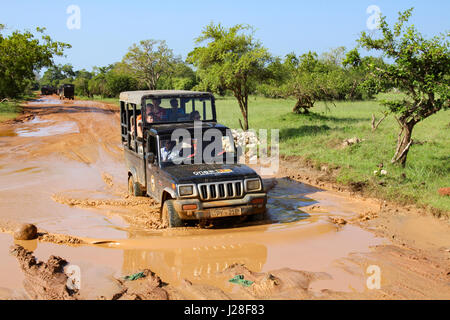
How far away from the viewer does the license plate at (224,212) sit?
7.84 metres

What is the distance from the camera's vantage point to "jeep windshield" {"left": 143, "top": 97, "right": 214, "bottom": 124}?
9.70 m

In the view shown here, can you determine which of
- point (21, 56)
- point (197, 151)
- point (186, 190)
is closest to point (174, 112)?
point (197, 151)

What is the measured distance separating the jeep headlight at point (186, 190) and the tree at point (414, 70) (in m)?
6.62

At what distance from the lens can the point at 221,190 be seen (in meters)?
7.96

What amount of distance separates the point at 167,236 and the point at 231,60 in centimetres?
1270

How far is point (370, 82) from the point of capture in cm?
1226

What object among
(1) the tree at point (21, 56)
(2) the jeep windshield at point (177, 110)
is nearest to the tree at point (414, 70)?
(2) the jeep windshield at point (177, 110)

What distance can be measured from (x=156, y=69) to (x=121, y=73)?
5203 mm

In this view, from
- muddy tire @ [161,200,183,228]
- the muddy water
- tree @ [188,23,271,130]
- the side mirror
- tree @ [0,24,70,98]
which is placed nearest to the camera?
the muddy water

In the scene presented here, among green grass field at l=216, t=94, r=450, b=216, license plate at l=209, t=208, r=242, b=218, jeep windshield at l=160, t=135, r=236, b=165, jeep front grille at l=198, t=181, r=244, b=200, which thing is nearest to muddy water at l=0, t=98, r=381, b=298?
license plate at l=209, t=208, r=242, b=218

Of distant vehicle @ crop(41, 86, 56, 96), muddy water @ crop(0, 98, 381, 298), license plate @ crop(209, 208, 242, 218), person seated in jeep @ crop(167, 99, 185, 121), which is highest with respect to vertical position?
distant vehicle @ crop(41, 86, 56, 96)

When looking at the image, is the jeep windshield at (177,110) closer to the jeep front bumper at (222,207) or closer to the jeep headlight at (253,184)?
the jeep headlight at (253,184)

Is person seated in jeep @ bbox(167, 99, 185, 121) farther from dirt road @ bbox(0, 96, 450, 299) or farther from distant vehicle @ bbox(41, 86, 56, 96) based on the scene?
distant vehicle @ bbox(41, 86, 56, 96)

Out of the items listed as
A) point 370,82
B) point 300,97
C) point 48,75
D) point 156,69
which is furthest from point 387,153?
point 48,75
